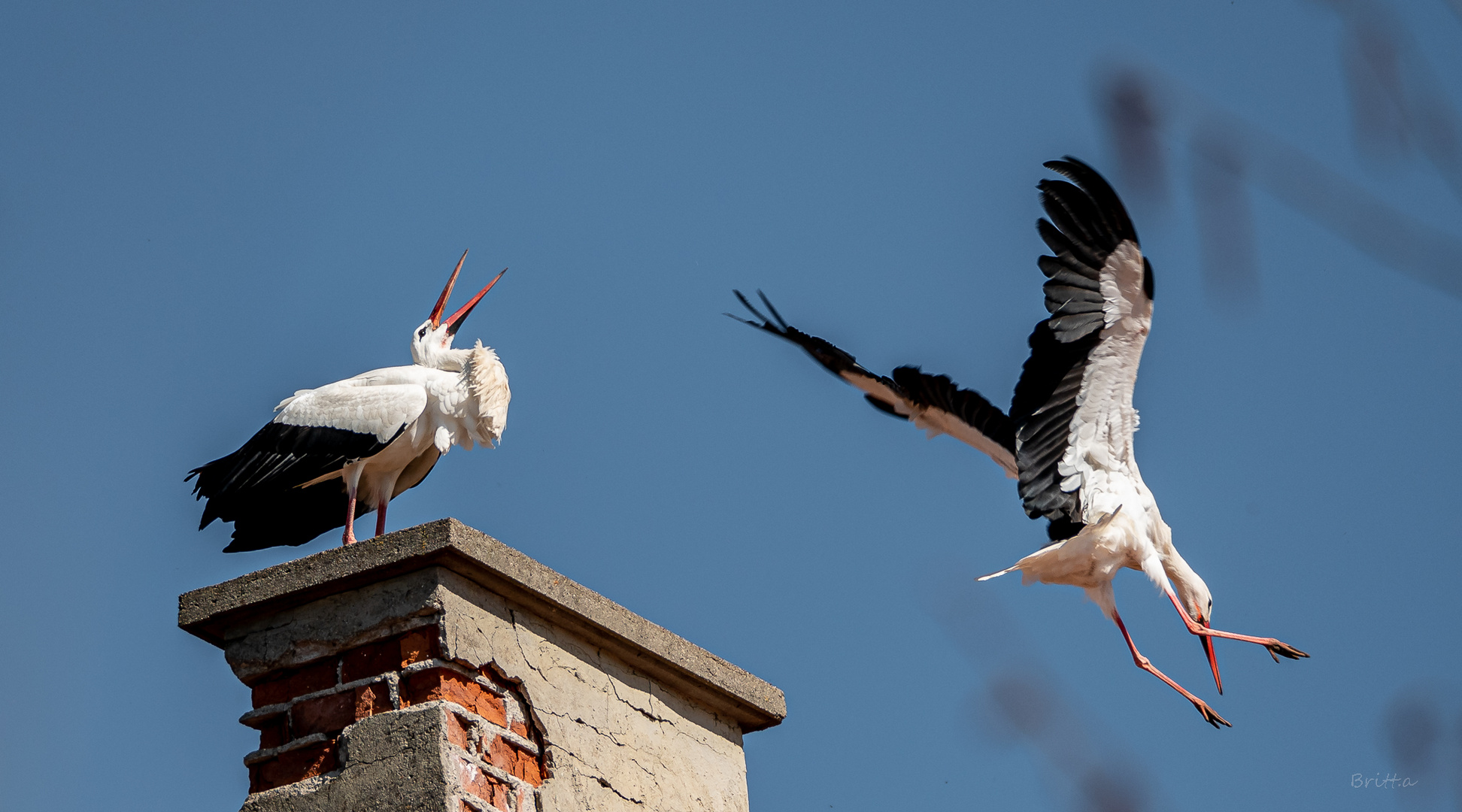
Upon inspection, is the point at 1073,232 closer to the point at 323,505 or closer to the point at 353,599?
the point at 323,505

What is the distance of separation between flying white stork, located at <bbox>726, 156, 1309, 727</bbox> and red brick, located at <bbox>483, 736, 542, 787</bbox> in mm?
3818

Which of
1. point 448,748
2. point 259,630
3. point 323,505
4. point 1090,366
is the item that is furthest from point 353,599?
point 1090,366

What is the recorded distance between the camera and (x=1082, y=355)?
7398mm

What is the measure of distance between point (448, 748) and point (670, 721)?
1021 millimetres

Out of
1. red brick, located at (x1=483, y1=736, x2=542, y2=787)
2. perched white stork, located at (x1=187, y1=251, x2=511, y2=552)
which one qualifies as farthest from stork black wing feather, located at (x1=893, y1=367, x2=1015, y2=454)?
red brick, located at (x1=483, y1=736, x2=542, y2=787)

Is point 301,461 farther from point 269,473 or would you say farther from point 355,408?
point 355,408

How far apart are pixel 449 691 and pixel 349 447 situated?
2865mm

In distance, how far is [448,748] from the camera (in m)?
3.79

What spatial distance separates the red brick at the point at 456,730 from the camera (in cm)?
384

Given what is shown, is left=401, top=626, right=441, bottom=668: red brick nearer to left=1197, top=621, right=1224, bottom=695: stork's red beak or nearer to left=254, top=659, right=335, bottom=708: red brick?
left=254, top=659, right=335, bottom=708: red brick

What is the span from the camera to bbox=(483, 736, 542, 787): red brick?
3.96m

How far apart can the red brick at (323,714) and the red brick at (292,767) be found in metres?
0.05

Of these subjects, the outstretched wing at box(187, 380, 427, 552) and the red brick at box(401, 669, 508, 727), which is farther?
the outstretched wing at box(187, 380, 427, 552)

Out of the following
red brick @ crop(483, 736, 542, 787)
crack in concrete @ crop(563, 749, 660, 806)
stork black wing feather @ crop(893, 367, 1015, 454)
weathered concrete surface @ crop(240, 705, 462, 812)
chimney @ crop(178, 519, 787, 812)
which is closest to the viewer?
weathered concrete surface @ crop(240, 705, 462, 812)
